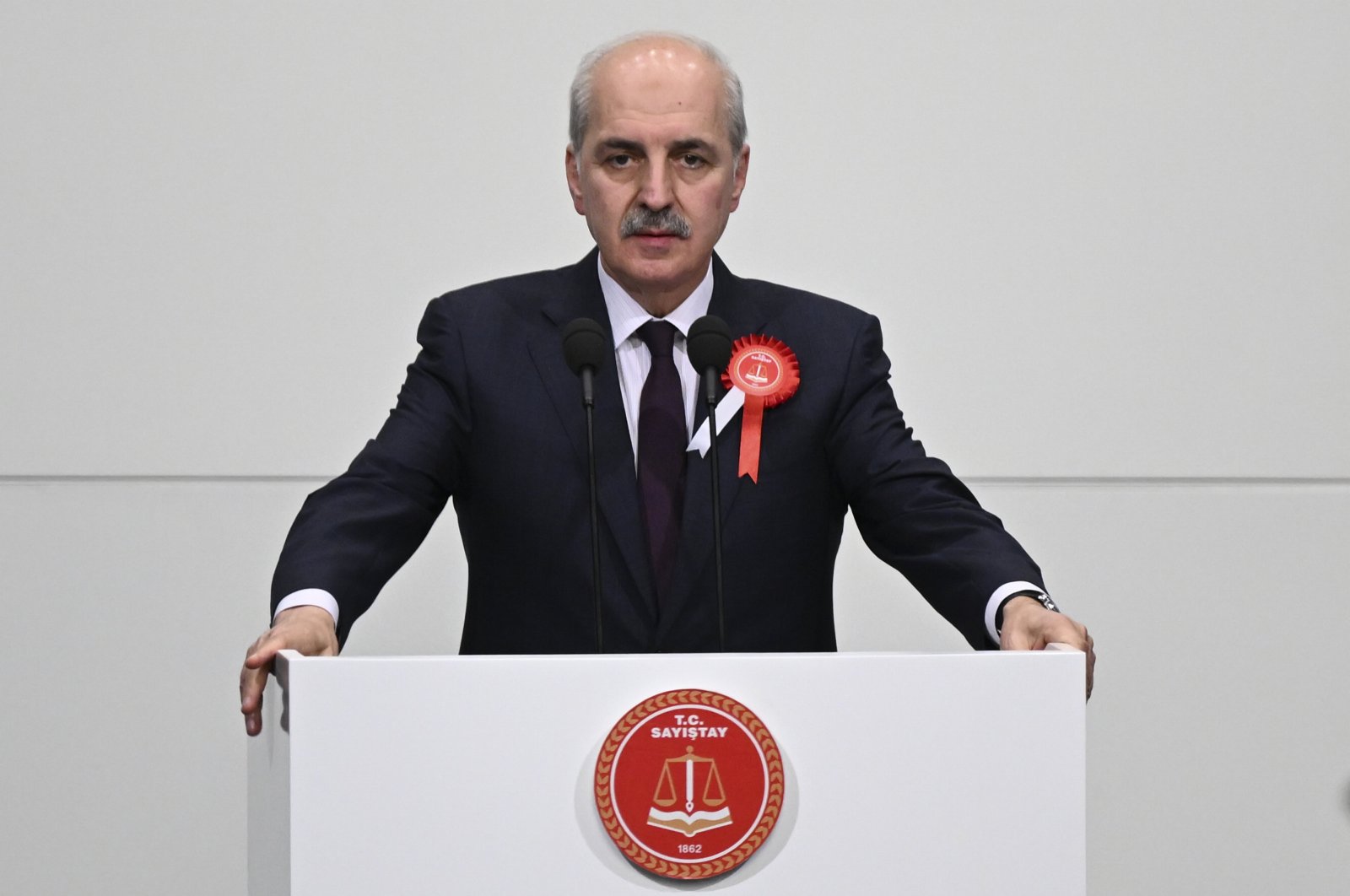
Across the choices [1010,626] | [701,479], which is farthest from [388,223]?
[1010,626]

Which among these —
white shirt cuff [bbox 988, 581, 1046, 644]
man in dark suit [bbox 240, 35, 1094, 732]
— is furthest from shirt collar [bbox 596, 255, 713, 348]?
white shirt cuff [bbox 988, 581, 1046, 644]

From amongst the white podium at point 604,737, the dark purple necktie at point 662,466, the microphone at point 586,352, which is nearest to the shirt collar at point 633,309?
the dark purple necktie at point 662,466

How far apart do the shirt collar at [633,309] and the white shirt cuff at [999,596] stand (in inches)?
23.7

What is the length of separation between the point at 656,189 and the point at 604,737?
951 mm

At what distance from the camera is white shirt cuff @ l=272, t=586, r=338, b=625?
5.34 feet

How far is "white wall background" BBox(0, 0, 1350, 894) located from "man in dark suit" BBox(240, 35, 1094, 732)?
78 centimetres

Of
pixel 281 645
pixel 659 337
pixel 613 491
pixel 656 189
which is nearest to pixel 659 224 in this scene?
pixel 656 189

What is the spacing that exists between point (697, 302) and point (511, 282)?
274 mm

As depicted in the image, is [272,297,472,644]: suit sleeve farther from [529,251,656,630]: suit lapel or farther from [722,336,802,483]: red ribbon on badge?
[722,336,802,483]: red ribbon on badge

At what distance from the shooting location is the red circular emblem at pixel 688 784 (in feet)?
4.11

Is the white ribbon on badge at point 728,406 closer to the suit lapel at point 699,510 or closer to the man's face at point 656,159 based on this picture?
the suit lapel at point 699,510

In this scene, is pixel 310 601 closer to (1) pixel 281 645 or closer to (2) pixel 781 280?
(1) pixel 281 645

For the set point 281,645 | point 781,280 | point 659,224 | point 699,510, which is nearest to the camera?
point 281,645

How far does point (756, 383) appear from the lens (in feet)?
6.52
